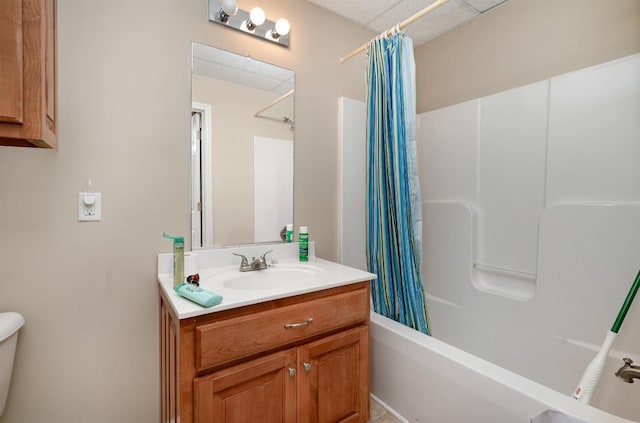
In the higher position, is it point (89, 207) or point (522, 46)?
point (522, 46)

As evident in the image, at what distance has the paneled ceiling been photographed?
5.68ft

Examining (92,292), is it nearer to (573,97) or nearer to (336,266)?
(336,266)

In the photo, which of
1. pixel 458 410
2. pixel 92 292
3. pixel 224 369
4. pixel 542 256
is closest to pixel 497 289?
pixel 542 256

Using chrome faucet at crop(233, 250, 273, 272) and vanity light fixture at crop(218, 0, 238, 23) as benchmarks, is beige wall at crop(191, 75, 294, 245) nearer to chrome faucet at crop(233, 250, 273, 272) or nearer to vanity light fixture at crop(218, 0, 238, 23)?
chrome faucet at crop(233, 250, 273, 272)

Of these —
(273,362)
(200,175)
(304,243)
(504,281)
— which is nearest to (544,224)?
(504,281)

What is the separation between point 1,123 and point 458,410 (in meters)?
1.78

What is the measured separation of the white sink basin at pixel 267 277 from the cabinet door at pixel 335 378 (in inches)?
11.1

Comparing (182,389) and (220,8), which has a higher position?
(220,8)

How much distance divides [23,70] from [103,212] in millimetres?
554

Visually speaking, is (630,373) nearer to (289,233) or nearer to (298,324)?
(298,324)

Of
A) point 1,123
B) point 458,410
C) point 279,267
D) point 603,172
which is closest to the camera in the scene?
point 1,123

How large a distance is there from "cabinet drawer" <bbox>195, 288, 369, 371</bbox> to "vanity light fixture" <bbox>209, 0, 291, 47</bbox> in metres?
1.35

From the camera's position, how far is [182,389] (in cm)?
88

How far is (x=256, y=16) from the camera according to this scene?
4.71 feet
